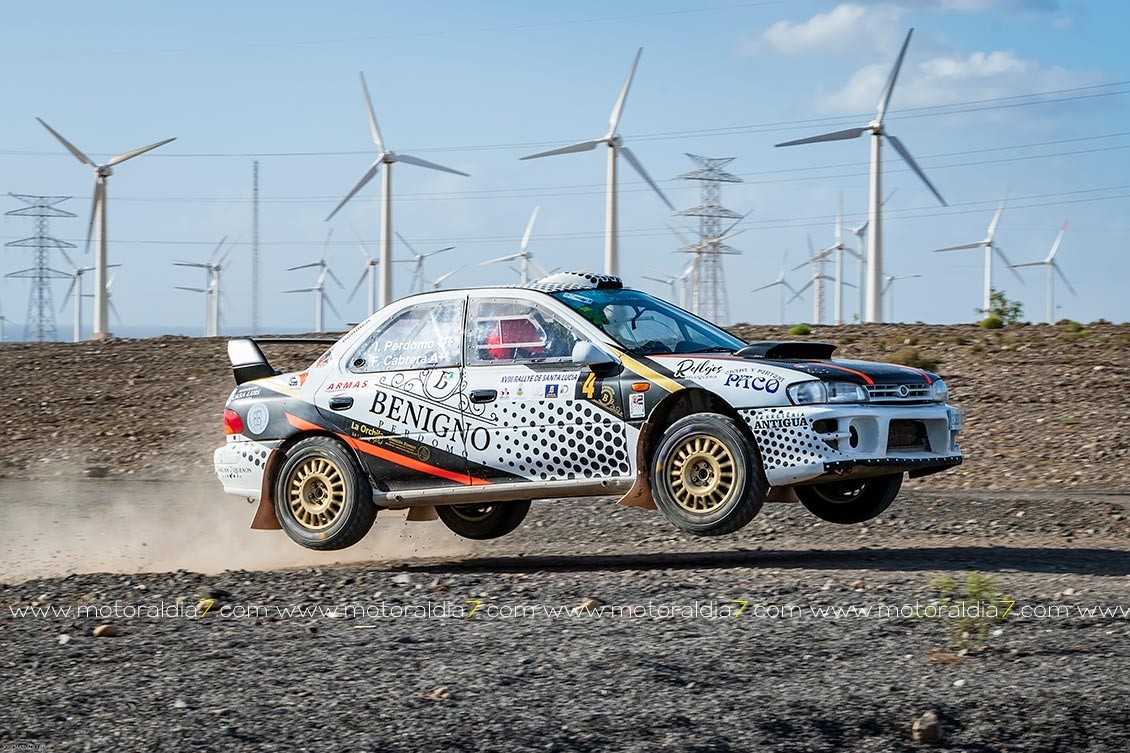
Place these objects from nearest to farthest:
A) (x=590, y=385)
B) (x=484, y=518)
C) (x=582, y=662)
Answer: (x=582, y=662) < (x=590, y=385) < (x=484, y=518)

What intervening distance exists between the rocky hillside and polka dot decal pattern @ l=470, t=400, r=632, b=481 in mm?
6827

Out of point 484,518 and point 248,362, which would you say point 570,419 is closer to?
point 484,518

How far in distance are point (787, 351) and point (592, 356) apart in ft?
Result: 4.09

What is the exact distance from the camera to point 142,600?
25.1ft

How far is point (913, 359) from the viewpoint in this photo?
65.5 ft

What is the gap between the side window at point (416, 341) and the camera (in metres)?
9.41

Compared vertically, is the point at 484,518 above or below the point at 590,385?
below

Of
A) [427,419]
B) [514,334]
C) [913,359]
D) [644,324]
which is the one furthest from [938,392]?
[913,359]

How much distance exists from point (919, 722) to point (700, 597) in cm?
244

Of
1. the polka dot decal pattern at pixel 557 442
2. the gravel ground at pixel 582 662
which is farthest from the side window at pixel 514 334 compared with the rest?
the gravel ground at pixel 582 662

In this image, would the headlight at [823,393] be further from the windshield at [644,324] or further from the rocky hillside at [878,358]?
the rocky hillside at [878,358]

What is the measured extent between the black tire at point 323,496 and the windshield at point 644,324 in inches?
73.1

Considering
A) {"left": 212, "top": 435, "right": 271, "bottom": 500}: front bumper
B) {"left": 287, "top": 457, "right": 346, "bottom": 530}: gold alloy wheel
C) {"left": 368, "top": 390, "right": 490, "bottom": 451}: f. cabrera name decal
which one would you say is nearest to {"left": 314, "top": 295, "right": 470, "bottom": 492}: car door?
{"left": 368, "top": 390, "right": 490, "bottom": 451}: f. cabrera name decal

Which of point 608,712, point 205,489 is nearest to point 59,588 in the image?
point 608,712
